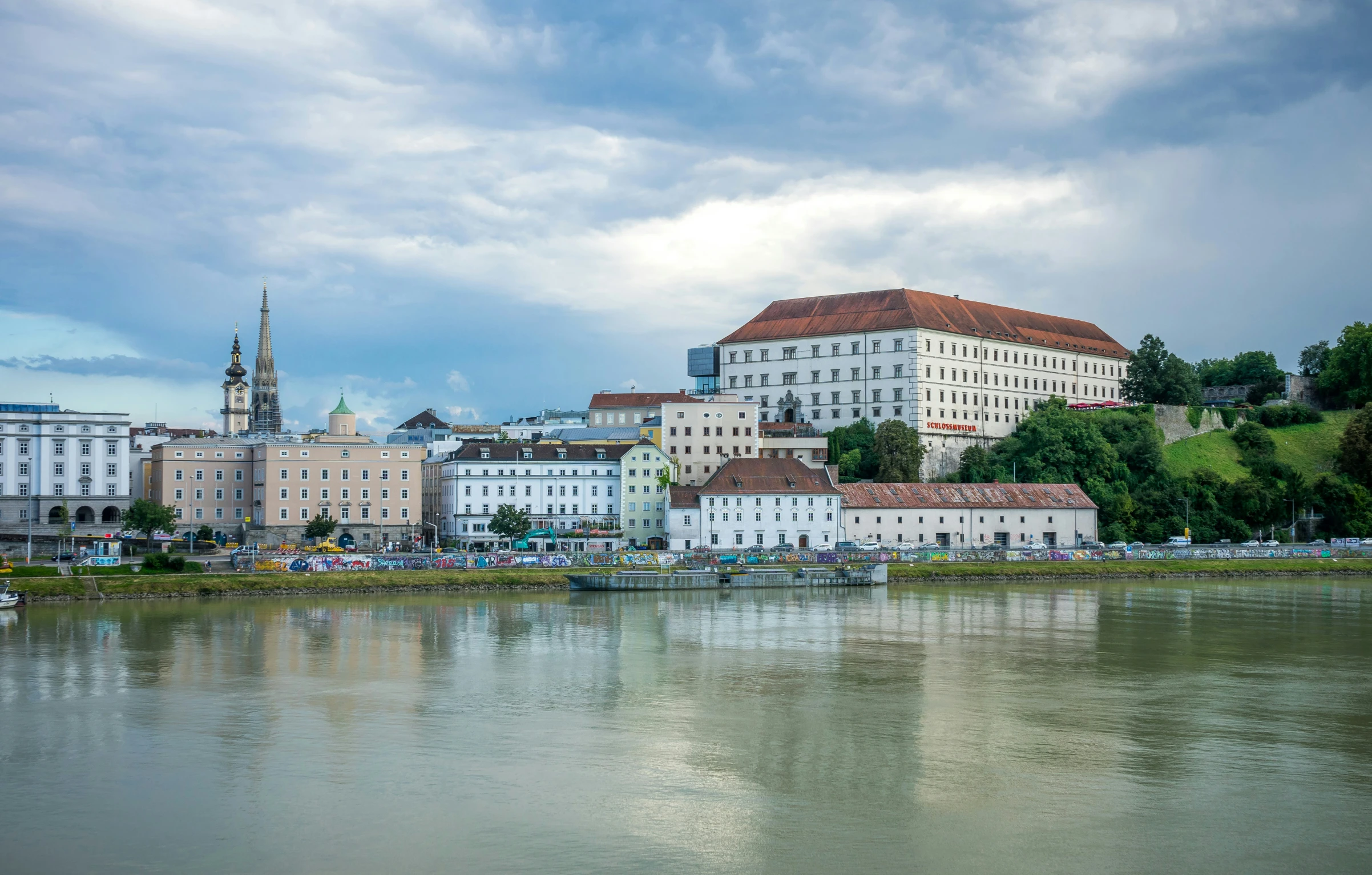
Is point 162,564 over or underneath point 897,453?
underneath

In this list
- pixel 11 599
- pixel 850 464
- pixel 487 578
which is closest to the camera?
pixel 11 599

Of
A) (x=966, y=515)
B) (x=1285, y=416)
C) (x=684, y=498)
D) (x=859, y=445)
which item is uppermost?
(x=1285, y=416)

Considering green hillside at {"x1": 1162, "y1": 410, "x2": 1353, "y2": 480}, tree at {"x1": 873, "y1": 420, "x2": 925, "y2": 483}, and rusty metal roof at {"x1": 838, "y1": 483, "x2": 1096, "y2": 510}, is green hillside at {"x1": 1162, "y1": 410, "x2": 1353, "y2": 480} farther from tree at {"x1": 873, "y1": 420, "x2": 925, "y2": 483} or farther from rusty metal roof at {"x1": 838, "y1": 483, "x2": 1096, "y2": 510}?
tree at {"x1": 873, "y1": 420, "x2": 925, "y2": 483}

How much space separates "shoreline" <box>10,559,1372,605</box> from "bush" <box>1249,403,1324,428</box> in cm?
2210

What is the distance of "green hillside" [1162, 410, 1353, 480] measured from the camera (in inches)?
3098

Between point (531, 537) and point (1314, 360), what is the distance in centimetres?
7231

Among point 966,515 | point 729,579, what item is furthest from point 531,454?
point 966,515

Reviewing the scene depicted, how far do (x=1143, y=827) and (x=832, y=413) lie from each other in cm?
6972

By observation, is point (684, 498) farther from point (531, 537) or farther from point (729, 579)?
point (729, 579)

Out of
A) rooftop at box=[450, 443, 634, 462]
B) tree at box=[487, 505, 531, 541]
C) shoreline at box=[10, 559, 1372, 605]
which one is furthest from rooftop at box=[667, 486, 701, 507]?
shoreline at box=[10, 559, 1372, 605]

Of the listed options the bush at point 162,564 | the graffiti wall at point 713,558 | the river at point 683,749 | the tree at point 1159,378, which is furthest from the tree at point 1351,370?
the bush at point 162,564

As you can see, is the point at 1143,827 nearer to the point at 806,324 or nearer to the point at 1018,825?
the point at 1018,825

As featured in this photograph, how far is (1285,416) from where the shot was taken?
86062 millimetres

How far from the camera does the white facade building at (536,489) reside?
2800 inches
